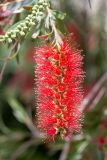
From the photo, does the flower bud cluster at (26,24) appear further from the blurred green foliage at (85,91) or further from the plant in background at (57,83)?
the blurred green foliage at (85,91)

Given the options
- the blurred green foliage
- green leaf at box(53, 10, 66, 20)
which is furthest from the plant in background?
the blurred green foliage

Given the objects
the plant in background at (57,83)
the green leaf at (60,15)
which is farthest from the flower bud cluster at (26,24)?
the green leaf at (60,15)

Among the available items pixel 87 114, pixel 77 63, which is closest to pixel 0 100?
pixel 87 114

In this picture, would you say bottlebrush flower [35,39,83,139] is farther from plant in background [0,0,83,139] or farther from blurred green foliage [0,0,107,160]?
blurred green foliage [0,0,107,160]

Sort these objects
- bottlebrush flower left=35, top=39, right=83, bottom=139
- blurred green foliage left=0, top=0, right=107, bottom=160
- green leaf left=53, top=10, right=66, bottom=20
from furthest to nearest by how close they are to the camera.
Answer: blurred green foliage left=0, top=0, right=107, bottom=160 → green leaf left=53, top=10, right=66, bottom=20 → bottlebrush flower left=35, top=39, right=83, bottom=139

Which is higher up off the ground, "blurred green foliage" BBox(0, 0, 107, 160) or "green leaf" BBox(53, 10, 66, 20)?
"green leaf" BBox(53, 10, 66, 20)

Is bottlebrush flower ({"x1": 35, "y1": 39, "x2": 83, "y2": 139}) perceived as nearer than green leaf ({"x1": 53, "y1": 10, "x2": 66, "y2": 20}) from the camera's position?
Yes
